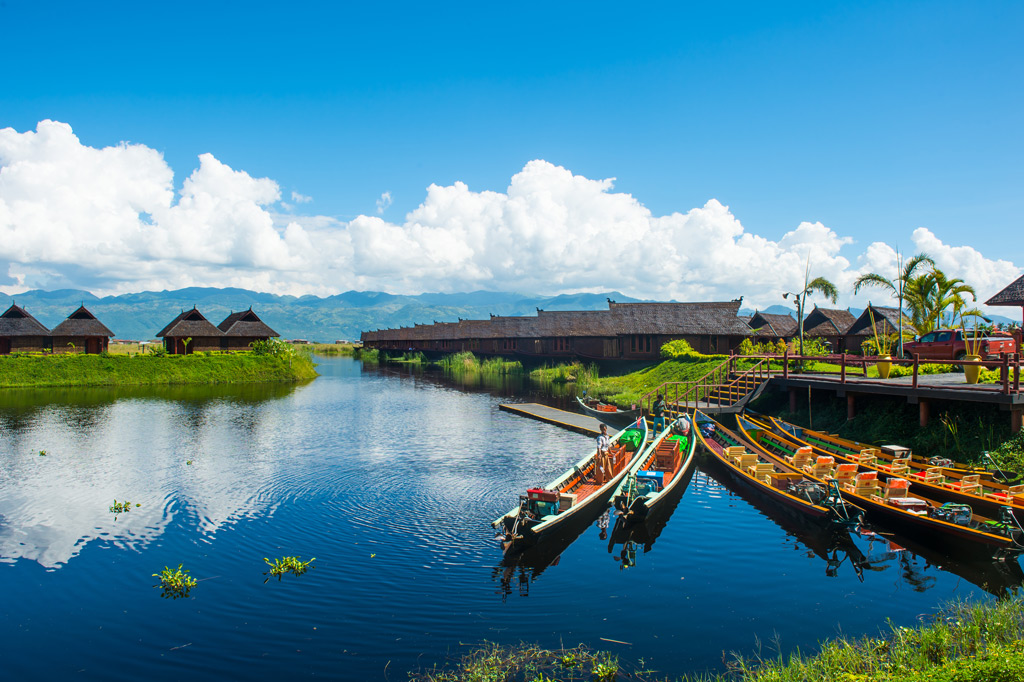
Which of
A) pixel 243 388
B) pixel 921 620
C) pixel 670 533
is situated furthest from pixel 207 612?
pixel 243 388

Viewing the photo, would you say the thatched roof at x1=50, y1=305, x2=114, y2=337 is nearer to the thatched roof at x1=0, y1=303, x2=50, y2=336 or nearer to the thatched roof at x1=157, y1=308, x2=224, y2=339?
the thatched roof at x1=0, y1=303, x2=50, y2=336

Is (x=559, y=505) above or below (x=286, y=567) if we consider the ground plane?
above

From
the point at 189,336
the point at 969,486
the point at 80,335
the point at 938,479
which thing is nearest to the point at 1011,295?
the point at 938,479

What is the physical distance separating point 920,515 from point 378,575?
1245 cm

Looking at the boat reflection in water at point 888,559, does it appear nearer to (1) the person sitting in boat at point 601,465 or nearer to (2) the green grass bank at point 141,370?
(1) the person sitting in boat at point 601,465

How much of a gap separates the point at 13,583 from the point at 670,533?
15.7 metres

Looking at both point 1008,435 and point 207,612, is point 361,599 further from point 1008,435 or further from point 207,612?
point 1008,435

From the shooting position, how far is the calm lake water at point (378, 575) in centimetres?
1020

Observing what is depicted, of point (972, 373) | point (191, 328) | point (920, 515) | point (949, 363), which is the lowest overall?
point (920, 515)

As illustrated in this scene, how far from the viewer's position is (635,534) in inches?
617

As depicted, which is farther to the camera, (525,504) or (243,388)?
(243,388)

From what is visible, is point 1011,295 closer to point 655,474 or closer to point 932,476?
point 932,476

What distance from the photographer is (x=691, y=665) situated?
952cm

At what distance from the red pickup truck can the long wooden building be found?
90.9 ft
